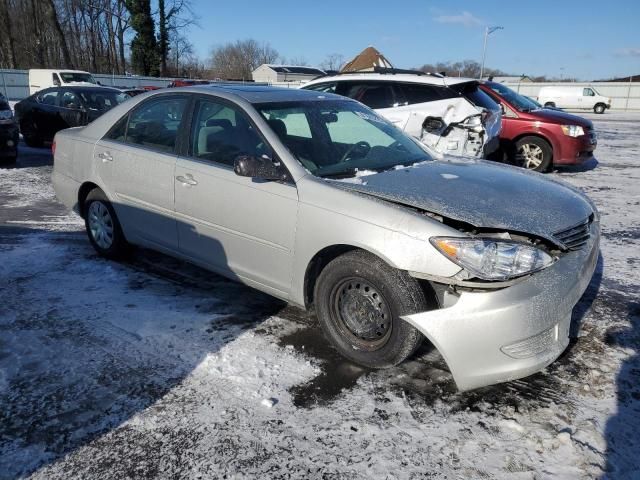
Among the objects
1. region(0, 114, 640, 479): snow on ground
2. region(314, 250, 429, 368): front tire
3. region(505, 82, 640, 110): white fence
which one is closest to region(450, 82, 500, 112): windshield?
region(0, 114, 640, 479): snow on ground

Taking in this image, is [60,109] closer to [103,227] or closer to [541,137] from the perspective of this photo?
[103,227]

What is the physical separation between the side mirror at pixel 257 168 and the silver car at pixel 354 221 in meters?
0.01

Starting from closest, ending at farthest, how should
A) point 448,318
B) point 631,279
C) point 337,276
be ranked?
point 448,318
point 337,276
point 631,279

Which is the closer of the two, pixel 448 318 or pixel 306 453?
pixel 306 453

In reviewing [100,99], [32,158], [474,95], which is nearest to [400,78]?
[474,95]

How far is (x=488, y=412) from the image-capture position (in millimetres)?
2621

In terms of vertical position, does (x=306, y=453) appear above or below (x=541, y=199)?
below

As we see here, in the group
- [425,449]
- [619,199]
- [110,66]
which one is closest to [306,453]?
[425,449]

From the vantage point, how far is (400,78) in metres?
7.62

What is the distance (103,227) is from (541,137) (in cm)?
777

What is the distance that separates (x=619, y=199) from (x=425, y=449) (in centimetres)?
667

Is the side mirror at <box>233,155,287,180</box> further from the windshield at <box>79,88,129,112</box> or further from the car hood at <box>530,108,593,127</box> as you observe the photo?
the windshield at <box>79,88,129,112</box>

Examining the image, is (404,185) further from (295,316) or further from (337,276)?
(295,316)

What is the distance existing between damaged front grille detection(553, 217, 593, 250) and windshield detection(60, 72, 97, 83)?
73.0 feet
